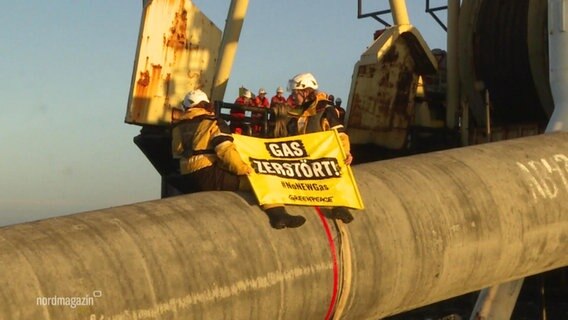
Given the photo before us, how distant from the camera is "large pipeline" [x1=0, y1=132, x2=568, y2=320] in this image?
5480mm

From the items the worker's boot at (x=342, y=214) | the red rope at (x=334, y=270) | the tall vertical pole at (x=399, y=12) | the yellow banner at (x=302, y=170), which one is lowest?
the red rope at (x=334, y=270)

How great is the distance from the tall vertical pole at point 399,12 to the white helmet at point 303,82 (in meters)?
11.3

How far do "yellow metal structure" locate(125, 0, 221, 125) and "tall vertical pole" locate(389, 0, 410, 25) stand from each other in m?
4.29

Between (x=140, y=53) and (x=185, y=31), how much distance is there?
1157 millimetres

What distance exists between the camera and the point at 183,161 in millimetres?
8023

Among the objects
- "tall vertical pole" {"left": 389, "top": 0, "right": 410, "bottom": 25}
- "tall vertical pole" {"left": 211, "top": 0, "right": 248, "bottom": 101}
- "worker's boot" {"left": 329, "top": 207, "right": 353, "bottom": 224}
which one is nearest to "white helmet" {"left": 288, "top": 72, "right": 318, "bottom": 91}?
"worker's boot" {"left": 329, "top": 207, "right": 353, "bottom": 224}

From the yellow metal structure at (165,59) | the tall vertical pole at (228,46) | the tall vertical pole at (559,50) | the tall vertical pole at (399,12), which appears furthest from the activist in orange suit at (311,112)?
the tall vertical pole at (399,12)

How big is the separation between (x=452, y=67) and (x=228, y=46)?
4584 mm

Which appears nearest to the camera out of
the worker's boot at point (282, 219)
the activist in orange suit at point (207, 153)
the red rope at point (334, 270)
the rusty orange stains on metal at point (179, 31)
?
the worker's boot at point (282, 219)

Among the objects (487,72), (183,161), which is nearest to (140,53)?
(487,72)

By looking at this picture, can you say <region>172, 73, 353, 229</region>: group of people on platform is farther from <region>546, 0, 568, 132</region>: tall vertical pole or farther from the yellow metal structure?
the yellow metal structure

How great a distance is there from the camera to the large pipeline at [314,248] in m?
5.48

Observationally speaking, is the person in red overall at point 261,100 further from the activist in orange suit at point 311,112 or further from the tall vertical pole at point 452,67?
the activist in orange suit at point 311,112

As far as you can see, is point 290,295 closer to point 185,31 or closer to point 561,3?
point 561,3
